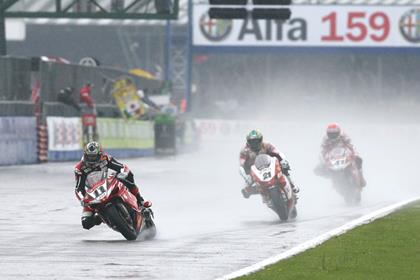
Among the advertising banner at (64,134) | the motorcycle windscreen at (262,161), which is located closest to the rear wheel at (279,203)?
the motorcycle windscreen at (262,161)

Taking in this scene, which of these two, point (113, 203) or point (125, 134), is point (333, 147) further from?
point (125, 134)

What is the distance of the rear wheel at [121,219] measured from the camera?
13883mm

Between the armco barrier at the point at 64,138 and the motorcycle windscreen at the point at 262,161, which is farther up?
the motorcycle windscreen at the point at 262,161

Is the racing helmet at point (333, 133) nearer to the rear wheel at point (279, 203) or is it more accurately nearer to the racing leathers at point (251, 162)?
the racing leathers at point (251, 162)

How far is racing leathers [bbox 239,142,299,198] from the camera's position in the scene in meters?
A: 18.0

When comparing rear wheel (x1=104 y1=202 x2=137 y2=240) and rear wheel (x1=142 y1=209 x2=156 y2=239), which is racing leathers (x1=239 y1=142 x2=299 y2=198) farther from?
rear wheel (x1=104 y1=202 x2=137 y2=240)

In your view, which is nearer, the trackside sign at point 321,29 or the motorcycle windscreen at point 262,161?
the motorcycle windscreen at point 262,161

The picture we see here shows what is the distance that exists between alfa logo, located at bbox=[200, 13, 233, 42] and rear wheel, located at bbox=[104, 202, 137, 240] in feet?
161

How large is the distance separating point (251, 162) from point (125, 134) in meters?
23.4

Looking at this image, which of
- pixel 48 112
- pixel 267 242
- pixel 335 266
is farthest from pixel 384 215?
pixel 48 112

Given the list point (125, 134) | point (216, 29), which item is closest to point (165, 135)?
point (125, 134)

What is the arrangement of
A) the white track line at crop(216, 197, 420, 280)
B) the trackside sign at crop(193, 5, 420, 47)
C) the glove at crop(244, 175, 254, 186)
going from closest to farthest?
the white track line at crop(216, 197, 420, 280)
the glove at crop(244, 175, 254, 186)
the trackside sign at crop(193, 5, 420, 47)

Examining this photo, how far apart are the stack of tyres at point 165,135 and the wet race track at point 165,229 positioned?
14810 mm

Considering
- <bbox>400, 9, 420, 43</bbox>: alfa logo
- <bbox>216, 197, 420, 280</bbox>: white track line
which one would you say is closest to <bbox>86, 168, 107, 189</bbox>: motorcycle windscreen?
<bbox>216, 197, 420, 280</bbox>: white track line
